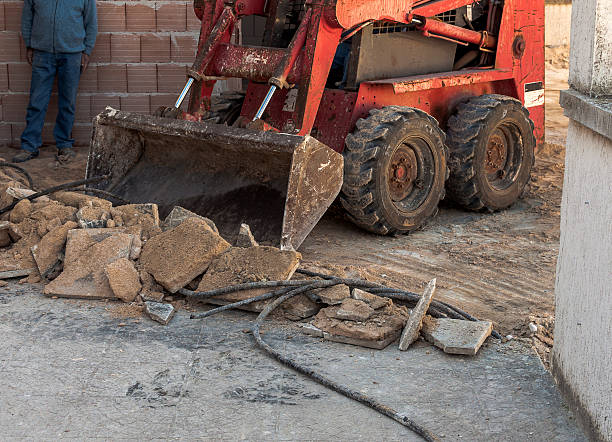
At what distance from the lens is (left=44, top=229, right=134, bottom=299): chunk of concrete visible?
16.2 ft

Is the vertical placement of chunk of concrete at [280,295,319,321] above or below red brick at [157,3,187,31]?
below

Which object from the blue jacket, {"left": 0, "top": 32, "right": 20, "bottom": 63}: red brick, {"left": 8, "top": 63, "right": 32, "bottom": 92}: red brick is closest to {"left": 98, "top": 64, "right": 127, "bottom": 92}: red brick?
the blue jacket

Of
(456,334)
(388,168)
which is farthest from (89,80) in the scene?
(456,334)

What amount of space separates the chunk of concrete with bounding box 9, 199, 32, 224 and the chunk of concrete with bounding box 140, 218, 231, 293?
1.12 m

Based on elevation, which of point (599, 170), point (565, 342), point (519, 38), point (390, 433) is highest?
point (519, 38)

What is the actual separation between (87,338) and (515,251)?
11.1ft

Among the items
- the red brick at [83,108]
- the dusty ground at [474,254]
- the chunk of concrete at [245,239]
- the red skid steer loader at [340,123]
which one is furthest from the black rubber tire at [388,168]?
the red brick at [83,108]

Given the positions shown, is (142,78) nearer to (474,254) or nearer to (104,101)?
(104,101)

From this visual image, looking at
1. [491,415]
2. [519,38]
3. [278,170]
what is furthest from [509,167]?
[491,415]

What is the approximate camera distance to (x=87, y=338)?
14.3 feet

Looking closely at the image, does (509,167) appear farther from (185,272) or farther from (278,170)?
(185,272)

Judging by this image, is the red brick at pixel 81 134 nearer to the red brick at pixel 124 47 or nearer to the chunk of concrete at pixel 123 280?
the red brick at pixel 124 47

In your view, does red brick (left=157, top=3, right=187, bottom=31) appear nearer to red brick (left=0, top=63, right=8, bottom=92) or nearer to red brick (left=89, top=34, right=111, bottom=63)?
red brick (left=89, top=34, right=111, bottom=63)

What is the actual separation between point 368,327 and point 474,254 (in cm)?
205
